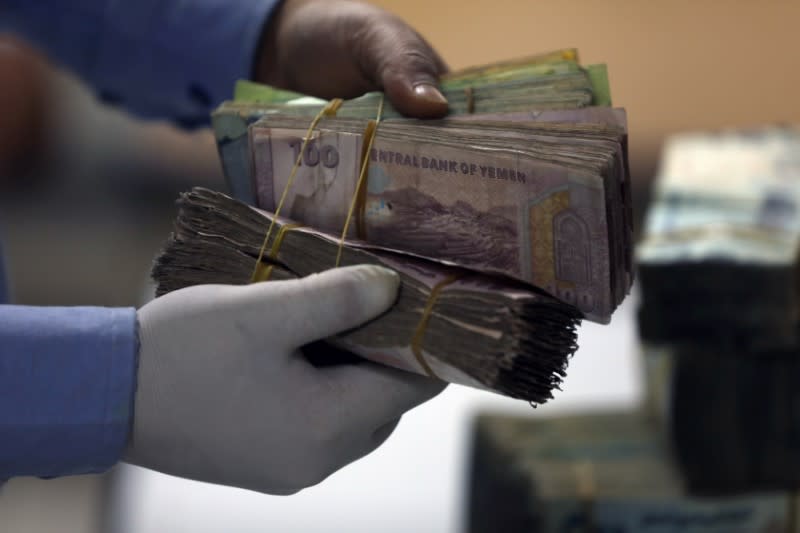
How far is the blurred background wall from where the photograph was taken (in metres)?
2.16

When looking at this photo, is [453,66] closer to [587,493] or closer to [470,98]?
[587,493]

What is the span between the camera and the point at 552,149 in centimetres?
78

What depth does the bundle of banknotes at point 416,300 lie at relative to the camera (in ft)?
2.42

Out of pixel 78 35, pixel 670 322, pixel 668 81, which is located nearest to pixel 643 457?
pixel 670 322

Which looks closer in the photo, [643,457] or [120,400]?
[120,400]

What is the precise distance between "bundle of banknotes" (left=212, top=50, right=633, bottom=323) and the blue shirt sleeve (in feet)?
1.21

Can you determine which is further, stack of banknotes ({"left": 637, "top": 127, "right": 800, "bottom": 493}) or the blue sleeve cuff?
stack of banknotes ({"left": 637, "top": 127, "right": 800, "bottom": 493})

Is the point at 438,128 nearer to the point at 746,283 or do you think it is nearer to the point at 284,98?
the point at 284,98

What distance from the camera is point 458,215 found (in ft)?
2.69

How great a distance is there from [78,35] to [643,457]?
1.12 metres

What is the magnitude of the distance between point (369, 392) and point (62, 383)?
0.26 meters

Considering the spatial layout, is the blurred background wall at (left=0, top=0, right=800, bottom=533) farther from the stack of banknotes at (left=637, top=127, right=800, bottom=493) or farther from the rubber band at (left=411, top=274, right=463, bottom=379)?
the rubber band at (left=411, top=274, right=463, bottom=379)

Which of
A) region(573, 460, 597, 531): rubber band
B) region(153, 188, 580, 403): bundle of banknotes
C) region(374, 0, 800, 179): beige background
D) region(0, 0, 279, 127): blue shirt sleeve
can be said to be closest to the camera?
region(153, 188, 580, 403): bundle of banknotes

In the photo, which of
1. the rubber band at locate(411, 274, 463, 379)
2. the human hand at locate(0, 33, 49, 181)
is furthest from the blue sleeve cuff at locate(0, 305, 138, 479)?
the human hand at locate(0, 33, 49, 181)
